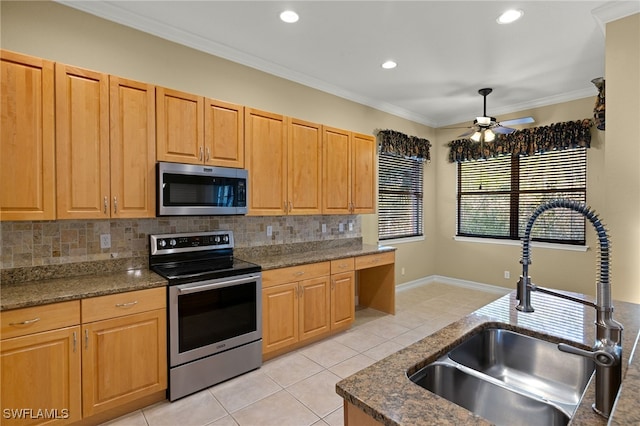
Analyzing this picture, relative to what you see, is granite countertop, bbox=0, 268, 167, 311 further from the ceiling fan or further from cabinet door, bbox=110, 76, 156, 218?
the ceiling fan

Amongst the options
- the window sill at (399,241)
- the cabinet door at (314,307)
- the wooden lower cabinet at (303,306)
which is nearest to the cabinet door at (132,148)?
the wooden lower cabinet at (303,306)

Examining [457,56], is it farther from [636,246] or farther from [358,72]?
[636,246]

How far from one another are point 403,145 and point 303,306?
3102 mm

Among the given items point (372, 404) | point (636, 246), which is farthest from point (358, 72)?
point (372, 404)

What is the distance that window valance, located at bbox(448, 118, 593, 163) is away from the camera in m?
4.21

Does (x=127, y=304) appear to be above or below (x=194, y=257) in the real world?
below

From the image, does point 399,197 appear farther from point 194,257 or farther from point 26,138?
point 26,138

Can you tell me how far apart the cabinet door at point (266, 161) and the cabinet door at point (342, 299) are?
956mm

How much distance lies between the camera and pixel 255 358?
278 cm

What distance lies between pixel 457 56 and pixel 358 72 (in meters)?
1.06

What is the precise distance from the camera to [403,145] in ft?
16.5

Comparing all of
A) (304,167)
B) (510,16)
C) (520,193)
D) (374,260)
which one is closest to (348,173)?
(304,167)

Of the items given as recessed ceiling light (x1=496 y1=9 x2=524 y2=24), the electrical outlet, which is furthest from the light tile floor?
recessed ceiling light (x1=496 y1=9 x2=524 y2=24)

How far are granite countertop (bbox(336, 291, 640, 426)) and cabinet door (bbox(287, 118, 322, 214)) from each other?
2.18 m
